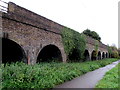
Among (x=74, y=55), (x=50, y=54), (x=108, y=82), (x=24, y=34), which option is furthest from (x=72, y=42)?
(x=108, y=82)

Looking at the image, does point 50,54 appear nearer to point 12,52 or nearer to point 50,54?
point 50,54

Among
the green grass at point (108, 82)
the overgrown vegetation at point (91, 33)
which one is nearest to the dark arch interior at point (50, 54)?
the green grass at point (108, 82)

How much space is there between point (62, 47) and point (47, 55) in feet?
6.11

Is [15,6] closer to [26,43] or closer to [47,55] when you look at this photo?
[26,43]

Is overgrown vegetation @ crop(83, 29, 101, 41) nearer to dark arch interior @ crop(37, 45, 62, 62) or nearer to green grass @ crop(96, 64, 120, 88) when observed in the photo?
dark arch interior @ crop(37, 45, 62, 62)

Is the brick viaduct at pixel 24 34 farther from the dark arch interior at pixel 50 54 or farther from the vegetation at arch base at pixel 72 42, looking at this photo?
the vegetation at arch base at pixel 72 42

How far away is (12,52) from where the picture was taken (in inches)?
389

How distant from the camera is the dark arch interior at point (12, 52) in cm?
881

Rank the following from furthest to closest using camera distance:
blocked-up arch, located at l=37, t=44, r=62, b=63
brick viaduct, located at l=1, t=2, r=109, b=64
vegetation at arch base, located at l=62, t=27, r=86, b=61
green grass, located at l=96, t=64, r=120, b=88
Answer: vegetation at arch base, located at l=62, t=27, r=86, b=61, blocked-up arch, located at l=37, t=44, r=62, b=63, brick viaduct, located at l=1, t=2, r=109, b=64, green grass, located at l=96, t=64, r=120, b=88

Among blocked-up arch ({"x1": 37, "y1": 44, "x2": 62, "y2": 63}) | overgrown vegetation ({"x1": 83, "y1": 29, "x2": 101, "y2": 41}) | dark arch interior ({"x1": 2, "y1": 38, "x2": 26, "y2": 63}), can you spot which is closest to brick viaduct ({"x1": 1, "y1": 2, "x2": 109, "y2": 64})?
dark arch interior ({"x1": 2, "y1": 38, "x2": 26, "y2": 63})

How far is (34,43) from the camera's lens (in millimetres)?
10094

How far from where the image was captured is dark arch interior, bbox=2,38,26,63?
8809mm

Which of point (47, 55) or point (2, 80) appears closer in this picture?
point (2, 80)

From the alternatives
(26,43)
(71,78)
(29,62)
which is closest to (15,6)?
(26,43)
